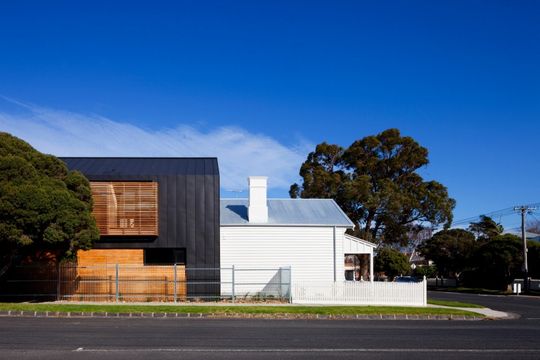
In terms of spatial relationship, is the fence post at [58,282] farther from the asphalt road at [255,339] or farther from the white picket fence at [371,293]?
the white picket fence at [371,293]

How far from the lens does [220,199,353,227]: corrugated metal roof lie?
31.5 m

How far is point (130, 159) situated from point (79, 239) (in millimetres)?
8159

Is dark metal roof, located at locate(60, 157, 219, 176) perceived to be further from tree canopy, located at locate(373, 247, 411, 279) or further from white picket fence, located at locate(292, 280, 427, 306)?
tree canopy, located at locate(373, 247, 411, 279)

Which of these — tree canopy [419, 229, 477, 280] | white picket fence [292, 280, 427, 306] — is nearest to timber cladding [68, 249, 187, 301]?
white picket fence [292, 280, 427, 306]

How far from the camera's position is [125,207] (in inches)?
1112

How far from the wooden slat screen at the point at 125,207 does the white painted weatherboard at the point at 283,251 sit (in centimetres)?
413

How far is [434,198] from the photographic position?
5578 centimetres

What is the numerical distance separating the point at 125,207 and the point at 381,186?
3143 cm

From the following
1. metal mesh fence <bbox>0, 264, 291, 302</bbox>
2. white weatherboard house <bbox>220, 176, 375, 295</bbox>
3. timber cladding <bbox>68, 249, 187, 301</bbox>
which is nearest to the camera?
metal mesh fence <bbox>0, 264, 291, 302</bbox>

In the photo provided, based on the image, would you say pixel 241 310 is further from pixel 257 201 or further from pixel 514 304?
pixel 514 304

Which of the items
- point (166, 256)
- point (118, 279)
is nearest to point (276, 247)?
point (166, 256)

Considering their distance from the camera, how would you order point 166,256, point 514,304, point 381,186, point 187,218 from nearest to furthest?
1. point 187,218
2. point 166,256
3. point 514,304
4. point 381,186

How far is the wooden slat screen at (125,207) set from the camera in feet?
91.6

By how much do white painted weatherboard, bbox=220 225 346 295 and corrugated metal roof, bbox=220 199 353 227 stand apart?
422 mm
